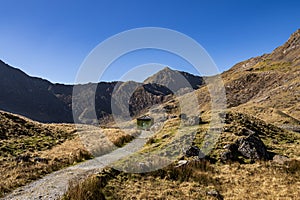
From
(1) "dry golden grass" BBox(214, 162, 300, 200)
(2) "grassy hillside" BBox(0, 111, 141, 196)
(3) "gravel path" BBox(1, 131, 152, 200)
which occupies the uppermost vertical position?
(2) "grassy hillside" BBox(0, 111, 141, 196)

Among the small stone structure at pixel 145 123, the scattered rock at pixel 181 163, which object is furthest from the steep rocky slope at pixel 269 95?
the scattered rock at pixel 181 163

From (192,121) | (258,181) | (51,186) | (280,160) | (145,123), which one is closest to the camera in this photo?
(51,186)

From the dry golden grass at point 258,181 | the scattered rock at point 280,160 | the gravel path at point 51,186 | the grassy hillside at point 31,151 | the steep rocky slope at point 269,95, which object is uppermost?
the steep rocky slope at point 269,95

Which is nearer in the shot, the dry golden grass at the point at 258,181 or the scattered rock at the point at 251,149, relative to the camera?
the dry golden grass at the point at 258,181

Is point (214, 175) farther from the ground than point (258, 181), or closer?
farther from the ground

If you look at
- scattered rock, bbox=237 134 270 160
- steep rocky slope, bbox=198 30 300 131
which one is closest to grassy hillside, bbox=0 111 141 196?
scattered rock, bbox=237 134 270 160

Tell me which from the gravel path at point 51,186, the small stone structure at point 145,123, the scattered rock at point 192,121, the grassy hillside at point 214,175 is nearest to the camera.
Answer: the gravel path at point 51,186

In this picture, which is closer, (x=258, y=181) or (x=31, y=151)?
(x=258, y=181)

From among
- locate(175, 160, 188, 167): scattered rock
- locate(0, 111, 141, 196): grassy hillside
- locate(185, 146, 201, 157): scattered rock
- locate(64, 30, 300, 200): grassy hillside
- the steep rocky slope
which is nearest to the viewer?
locate(64, 30, 300, 200): grassy hillside

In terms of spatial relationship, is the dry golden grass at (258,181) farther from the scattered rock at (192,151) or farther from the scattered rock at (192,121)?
the scattered rock at (192,121)

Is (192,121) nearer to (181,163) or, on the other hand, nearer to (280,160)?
(280,160)

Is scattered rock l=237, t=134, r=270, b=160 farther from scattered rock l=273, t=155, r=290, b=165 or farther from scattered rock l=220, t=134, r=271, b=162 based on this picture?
scattered rock l=273, t=155, r=290, b=165

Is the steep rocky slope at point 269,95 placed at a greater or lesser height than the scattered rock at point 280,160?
greater

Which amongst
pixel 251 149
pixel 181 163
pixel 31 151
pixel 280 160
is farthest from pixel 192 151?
pixel 31 151
